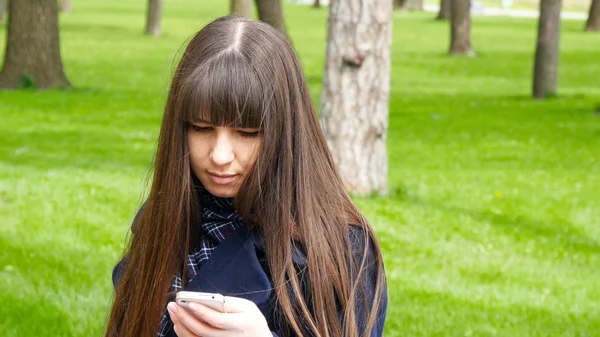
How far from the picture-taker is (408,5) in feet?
163

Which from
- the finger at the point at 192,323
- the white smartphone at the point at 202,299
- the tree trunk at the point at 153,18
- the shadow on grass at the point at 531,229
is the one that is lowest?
the tree trunk at the point at 153,18

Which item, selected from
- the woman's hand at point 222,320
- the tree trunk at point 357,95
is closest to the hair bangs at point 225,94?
the woman's hand at point 222,320

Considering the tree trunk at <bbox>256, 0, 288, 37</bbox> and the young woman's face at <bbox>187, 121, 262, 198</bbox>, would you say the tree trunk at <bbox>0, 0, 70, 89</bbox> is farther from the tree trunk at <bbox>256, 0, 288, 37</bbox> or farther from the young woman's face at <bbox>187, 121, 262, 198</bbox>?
the young woman's face at <bbox>187, 121, 262, 198</bbox>

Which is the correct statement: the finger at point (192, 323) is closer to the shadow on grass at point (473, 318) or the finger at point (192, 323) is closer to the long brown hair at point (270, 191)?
the long brown hair at point (270, 191)

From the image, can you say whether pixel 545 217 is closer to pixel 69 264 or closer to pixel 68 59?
pixel 69 264

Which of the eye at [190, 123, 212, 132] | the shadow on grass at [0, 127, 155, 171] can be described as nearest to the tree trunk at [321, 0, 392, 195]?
the shadow on grass at [0, 127, 155, 171]

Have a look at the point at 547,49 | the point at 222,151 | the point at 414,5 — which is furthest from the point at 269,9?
the point at 414,5

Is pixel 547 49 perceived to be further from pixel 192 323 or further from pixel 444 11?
pixel 444 11

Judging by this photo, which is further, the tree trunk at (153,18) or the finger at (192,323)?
the tree trunk at (153,18)

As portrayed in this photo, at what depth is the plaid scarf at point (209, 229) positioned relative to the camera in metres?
2.16

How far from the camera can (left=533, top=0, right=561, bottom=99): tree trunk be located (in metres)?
15.3

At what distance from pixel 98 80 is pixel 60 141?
7.85 meters

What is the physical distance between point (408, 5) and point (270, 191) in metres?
48.5

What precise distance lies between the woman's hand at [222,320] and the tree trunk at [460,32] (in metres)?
22.7
